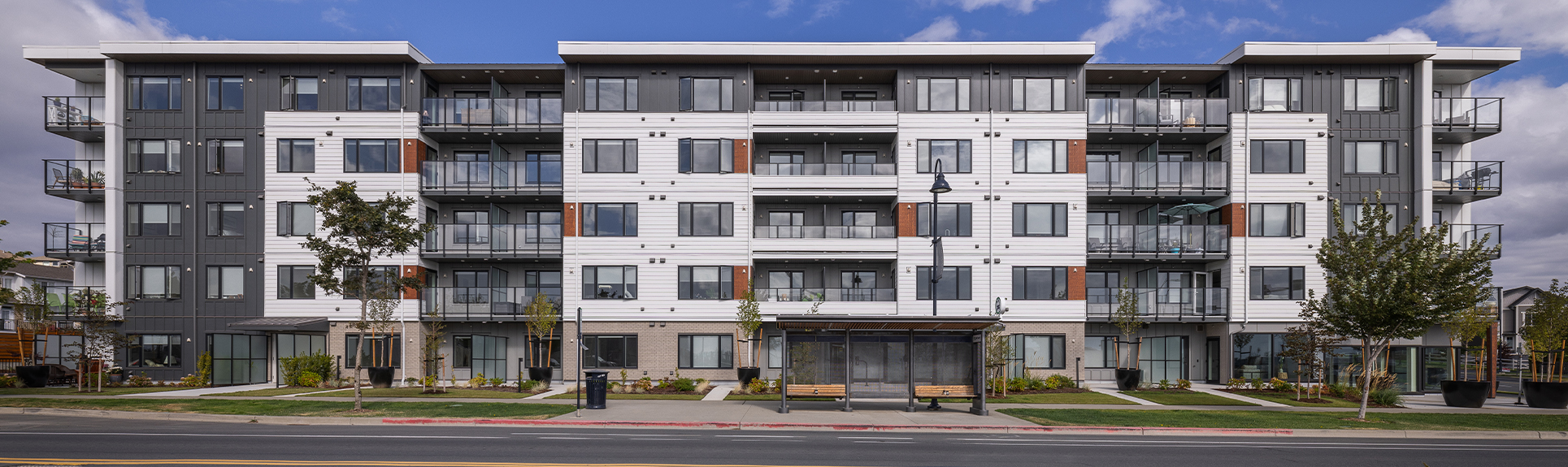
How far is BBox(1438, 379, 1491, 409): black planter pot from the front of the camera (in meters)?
25.1

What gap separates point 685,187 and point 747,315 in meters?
6.29

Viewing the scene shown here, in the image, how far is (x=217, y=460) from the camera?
13148 millimetres

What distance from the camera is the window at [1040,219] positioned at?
33.1m

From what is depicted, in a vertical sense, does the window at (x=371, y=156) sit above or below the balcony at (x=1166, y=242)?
above

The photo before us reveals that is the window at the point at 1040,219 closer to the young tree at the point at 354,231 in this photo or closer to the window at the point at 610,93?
the window at the point at 610,93

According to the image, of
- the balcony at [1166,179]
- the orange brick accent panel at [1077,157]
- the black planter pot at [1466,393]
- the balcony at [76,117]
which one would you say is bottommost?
the black planter pot at [1466,393]

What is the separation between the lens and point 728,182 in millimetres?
33250

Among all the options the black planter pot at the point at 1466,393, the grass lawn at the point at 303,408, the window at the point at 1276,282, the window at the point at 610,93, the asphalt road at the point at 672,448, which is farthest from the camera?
the window at the point at 610,93

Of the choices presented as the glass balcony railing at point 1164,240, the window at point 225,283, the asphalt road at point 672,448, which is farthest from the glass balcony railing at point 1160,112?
the window at point 225,283

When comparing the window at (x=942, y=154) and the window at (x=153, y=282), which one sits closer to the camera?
the window at (x=153, y=282)

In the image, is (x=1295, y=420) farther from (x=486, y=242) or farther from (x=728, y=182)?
(x=486, y=242)

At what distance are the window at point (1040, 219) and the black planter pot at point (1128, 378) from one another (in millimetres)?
5818

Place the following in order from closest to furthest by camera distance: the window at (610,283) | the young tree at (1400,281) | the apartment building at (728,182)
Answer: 1. the young tree at (1400,281)
2. the apartment building at (728,182)
3. the window at (610,283)

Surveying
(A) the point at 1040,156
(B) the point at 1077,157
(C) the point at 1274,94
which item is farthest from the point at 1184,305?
(C) the point at 1274,94
